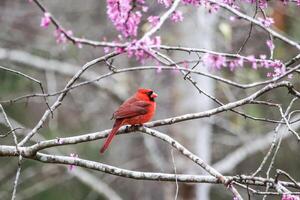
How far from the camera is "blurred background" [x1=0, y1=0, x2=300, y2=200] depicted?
381 inches

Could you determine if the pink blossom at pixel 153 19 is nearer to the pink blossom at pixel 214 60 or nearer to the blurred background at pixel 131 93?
the pink blossom at pixel 214 60

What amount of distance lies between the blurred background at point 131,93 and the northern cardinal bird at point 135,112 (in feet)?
6.84

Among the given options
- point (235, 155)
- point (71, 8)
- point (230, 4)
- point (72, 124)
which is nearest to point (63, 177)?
point (72, 124)

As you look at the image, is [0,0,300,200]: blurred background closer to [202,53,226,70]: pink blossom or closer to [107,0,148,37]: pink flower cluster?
[202,53,226,70]: pink blossom

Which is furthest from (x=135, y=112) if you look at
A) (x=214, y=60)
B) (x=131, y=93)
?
(x=131, y=93)

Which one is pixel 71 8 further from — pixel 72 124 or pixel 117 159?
pixel 117 159

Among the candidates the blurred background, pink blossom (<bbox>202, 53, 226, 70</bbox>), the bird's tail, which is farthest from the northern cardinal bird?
the blurred background

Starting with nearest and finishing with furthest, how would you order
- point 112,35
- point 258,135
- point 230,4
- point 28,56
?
point 230,4 → point 28,56 → point 258,135 → point 112,35

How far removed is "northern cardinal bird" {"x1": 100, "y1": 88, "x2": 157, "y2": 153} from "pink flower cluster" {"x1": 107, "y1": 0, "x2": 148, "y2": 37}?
99 centimetres

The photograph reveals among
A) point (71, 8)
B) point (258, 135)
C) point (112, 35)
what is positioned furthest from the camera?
point (71, 8)

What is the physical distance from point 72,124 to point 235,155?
372 centimetres

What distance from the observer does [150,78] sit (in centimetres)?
1148

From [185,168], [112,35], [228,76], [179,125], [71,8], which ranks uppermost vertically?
[71,8]

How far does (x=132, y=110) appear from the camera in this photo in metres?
5.76
